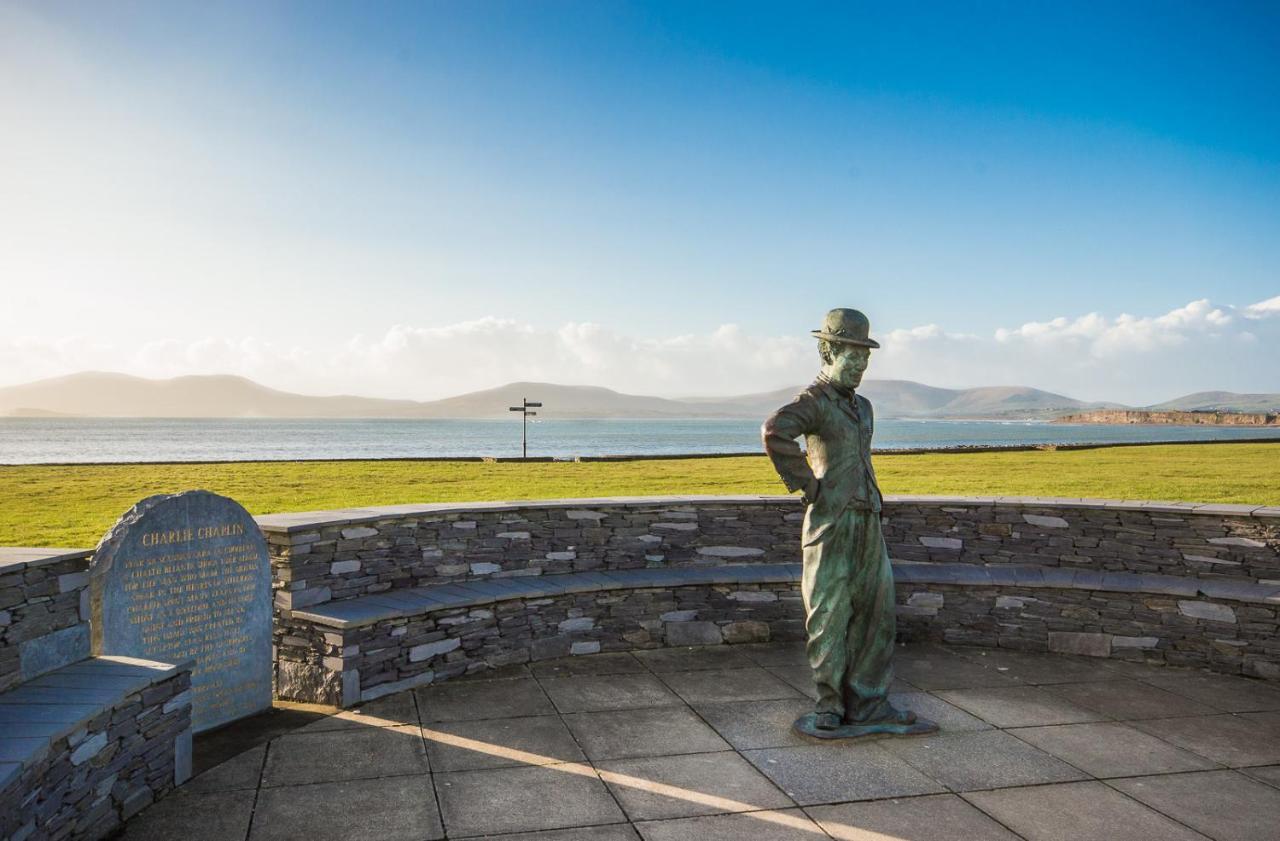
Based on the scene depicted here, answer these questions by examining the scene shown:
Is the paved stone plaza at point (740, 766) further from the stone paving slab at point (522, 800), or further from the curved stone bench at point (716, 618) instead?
the curved stone bench at point (716, 618)

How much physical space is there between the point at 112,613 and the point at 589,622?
3897mm

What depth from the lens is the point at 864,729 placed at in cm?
578

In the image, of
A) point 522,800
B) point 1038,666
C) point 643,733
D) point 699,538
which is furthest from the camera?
point 699,538

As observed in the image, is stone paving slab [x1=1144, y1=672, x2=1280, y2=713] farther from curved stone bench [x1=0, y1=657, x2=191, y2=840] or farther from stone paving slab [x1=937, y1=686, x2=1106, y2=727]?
curved stone bench [x1=0, y1=657, x2=191, y2=840]

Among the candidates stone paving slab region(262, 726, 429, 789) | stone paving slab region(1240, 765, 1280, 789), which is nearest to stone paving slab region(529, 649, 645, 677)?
stone paving slab region(262, 726, 429, 789)

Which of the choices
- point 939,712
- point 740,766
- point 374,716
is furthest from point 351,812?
point 939,712

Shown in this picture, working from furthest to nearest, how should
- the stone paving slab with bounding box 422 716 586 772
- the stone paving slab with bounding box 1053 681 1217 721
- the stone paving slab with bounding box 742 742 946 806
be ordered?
the stone paving slab with bounding box 1053 681 1217 721, the stone paving slab with bounding box 422 716 586 772, the stone paving slab with bounding box 742 742 946 806

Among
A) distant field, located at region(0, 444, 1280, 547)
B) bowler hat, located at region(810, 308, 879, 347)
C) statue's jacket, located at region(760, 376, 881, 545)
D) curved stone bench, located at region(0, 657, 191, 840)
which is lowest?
curved stone bench, located at region(0, 657, 191, 840)

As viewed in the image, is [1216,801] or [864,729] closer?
[1216,801]

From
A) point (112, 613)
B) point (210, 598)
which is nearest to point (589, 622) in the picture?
point (210, 598)

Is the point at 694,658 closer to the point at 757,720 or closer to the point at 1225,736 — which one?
Result: the point at 757,720

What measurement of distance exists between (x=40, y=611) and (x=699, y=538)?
571 centimetres

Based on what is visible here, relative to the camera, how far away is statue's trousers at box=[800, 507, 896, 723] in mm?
5742

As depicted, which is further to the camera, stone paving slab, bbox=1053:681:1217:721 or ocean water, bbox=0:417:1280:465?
ocean water, bbox=0:417:1280:465
